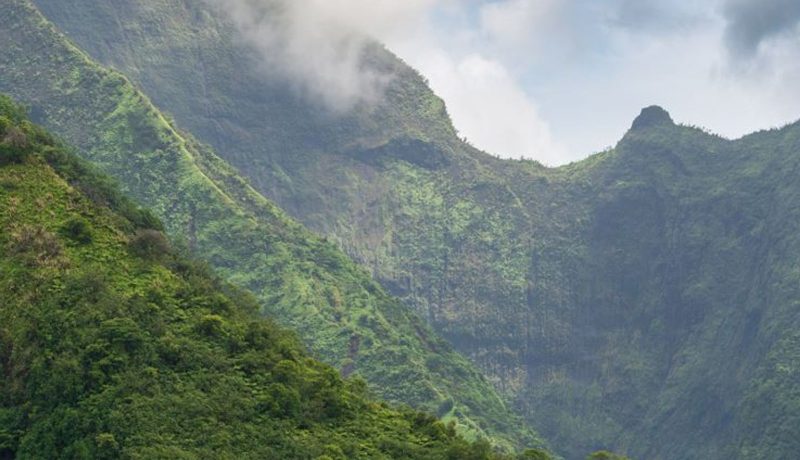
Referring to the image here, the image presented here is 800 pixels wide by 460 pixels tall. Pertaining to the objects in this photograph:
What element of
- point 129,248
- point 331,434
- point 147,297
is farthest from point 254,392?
point 129,248

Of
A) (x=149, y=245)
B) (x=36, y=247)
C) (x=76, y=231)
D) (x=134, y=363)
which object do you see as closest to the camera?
(x=134, y=363)

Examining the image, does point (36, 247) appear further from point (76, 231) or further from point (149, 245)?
point (149, 245)

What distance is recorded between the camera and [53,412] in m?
74.6

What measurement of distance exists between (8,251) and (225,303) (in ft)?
59.6

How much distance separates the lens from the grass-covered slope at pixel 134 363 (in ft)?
246

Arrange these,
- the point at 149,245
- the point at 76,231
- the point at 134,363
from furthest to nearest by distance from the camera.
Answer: the point at 149,245 → the point at 76,231 → the point at 134,363

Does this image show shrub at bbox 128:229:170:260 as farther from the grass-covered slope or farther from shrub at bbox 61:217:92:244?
shrub at bbox 61:217:92:244

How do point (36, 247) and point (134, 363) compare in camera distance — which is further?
point (36, 247)

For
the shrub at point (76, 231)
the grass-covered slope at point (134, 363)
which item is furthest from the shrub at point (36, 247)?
the shrub at point (76, 231)

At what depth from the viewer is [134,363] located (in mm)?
81500

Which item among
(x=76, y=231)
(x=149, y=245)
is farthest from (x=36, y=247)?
(x=149, y=245)

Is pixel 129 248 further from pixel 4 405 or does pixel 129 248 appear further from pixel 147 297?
pixel 4 405

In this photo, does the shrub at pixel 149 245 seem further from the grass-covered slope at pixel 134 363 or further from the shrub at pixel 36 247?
the shrub at pixel 36 247

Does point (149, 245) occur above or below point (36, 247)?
above
